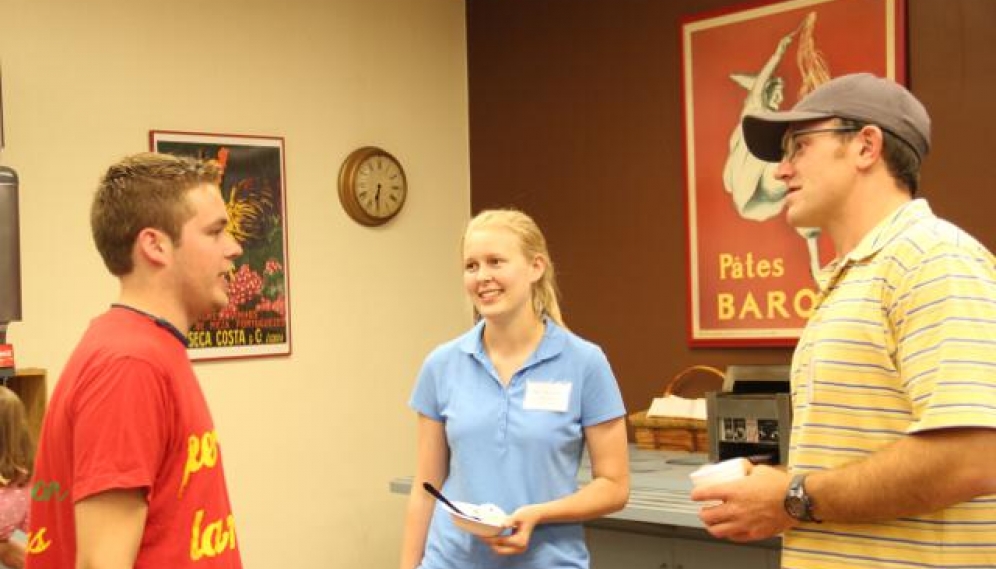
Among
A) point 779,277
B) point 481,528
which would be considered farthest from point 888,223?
point 779,277

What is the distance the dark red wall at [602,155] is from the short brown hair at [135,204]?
2.94m

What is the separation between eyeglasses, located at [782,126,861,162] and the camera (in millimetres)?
1601

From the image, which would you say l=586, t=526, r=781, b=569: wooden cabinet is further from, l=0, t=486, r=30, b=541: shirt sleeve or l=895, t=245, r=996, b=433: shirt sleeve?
l=895, t=245, r=996, b=433: shirt sleeve

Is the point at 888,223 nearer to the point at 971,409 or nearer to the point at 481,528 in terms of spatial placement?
the point at 971,409

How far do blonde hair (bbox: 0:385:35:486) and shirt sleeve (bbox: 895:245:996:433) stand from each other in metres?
2.28

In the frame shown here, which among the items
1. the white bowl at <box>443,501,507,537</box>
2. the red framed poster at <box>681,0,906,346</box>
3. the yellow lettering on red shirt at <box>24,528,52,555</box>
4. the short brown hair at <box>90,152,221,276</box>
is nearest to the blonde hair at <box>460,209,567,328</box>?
the white bowl at <box>443,501,507,537</box>

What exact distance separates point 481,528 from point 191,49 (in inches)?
115

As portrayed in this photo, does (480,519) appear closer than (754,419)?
Yes

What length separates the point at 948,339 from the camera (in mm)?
1362

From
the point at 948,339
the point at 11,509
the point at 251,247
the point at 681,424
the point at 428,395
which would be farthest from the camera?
the point at 251,247

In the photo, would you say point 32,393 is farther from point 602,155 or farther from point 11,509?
point 602,155

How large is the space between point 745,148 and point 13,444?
2.72 m

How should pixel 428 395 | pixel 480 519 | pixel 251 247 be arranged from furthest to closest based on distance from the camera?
pixel 251 247 < pixel 428 395 < pixel 480 519

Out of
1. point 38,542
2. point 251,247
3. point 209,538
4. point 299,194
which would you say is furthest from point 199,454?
point 299,194
